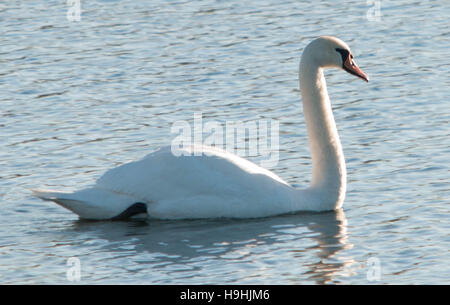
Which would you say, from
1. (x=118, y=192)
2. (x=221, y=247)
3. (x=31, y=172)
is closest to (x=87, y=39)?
(x=31, y=172)

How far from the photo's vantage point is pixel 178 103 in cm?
1525

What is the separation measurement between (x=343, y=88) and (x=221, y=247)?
19.8 feet

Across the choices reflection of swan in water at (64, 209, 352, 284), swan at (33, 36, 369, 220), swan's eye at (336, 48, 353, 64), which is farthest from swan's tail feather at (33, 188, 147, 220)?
swan's eye at (336, 48, 353, 64)

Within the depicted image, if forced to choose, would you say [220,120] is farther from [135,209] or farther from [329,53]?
[135,209]

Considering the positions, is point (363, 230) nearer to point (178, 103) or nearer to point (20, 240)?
point (20, 240)

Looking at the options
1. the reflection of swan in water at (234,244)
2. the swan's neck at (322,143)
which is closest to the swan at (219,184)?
the swan's neck at (322,143)

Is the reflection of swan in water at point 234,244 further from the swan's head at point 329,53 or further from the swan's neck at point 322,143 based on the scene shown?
the swan's head at point 329,53

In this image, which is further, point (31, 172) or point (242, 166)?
point (31, 172)

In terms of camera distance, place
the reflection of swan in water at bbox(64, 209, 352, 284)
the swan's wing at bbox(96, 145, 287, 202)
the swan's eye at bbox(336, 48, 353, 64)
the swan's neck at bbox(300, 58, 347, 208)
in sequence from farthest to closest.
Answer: the swan's eye at bbox(336, 48, 353, 64)
the swan's neck at bbox(300, 58, 347, 208)
the swan's wing at bbox(96, 145, 287, 202)
the reflection of swan in water at bbox(64, 209, 352, 284)

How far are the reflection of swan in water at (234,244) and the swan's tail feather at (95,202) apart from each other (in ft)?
0.40

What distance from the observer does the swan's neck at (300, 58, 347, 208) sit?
11.3 meters

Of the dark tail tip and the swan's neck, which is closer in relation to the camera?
the dark tail tip

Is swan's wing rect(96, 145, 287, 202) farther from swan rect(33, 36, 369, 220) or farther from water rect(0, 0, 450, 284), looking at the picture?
water rect(0, 0, 450, 284)

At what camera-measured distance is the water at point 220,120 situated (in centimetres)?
982
